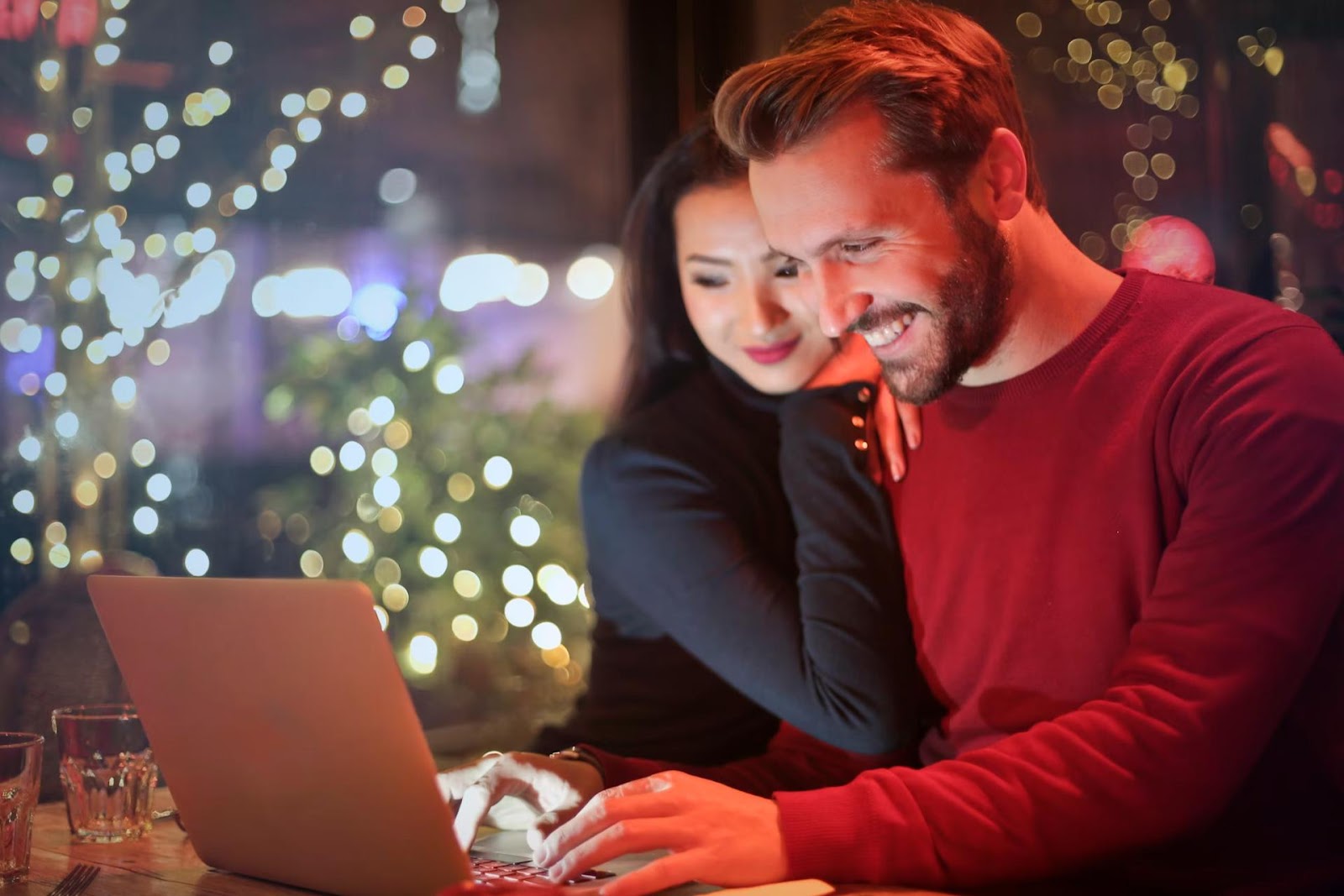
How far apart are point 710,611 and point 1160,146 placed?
883mm

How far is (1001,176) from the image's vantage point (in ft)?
5.28

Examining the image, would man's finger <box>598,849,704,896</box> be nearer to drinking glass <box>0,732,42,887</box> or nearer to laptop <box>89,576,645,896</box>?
laptop <box>89,576,645,896</box>

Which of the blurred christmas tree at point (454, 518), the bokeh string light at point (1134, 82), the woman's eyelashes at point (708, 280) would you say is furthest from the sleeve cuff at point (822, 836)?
the blurred christmas tree at point (454, 518)

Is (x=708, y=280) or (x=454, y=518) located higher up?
(x=708, y=280)

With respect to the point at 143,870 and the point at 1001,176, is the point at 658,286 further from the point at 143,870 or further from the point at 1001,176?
the point at 143,870

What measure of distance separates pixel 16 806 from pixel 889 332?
1.10 m

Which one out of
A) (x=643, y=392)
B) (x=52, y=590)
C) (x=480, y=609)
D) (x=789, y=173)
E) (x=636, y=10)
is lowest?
(x=480, y=609)

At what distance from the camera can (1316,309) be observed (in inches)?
57.5

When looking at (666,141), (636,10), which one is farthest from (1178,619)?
(636,10)

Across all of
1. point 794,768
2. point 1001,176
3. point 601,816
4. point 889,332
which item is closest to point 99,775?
point 601,816

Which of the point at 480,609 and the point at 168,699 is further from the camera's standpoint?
the point at 480,609

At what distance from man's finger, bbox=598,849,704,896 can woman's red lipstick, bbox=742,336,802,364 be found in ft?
3.14

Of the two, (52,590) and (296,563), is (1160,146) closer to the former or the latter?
(296,563)

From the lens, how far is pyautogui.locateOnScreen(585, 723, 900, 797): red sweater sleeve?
1.77 meters
